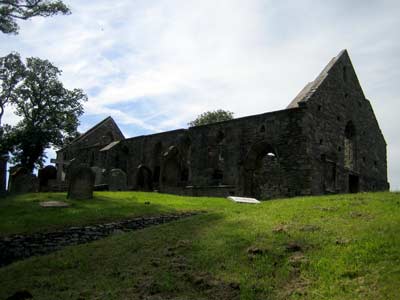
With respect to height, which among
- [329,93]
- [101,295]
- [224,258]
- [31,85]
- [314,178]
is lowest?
[101,295]

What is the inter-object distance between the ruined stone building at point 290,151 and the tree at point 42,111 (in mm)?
13254

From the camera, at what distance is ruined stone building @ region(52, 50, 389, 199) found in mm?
23031

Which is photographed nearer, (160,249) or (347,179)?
(160,249)

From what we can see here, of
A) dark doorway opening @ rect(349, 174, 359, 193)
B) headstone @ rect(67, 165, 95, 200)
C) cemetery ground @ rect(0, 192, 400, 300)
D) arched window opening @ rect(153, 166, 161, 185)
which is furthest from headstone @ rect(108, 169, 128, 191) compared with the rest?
dark doorway opening @ rect(349, 174, 359, 193)

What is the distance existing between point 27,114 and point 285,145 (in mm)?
28159

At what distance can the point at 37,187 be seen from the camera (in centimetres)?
2447

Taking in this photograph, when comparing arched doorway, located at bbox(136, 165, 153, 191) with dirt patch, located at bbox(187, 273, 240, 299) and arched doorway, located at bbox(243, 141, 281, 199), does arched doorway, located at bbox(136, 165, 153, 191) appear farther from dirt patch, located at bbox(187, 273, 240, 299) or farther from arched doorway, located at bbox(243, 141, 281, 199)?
dirt patch, located at bbox(187, 273, 240, 299)

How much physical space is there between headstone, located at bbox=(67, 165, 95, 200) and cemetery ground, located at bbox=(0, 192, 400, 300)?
411cm

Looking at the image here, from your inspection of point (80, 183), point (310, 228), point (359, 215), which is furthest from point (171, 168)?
point (310, 228)

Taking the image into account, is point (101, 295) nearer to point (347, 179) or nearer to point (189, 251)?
point (189, 251)

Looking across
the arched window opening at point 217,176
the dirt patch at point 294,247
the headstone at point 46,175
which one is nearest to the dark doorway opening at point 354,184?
the arched window opening at point 217,176

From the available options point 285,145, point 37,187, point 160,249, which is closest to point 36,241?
point 160,249

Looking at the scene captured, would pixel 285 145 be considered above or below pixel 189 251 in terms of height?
above

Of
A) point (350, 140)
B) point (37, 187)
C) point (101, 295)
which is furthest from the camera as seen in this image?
point (350, 140)
